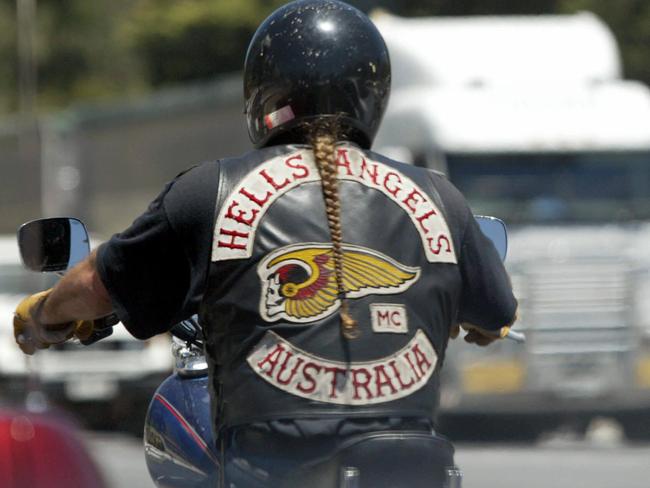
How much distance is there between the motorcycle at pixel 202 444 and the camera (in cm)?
275

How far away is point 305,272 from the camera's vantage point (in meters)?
2.96

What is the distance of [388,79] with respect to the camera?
10.8ft

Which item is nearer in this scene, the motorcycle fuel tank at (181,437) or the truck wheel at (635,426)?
the motorcycle fuel tank at (181,437)

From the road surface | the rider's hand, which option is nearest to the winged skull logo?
the rider's hand

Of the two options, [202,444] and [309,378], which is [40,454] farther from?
[202,444]

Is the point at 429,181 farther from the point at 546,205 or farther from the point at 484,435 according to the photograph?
the point at 484,435

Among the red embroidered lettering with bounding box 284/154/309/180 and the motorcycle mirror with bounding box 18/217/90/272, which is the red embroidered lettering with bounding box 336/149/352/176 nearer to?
the red embroidered lettering with bounding box 284/154/309/180

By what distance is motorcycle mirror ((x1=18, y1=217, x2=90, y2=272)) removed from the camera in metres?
3.27

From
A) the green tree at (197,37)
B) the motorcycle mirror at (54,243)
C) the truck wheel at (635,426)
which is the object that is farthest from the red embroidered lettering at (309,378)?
the green tree at (197,37)

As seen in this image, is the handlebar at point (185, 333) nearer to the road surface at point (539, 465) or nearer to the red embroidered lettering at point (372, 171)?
the red embroidered lettering at point (372, 171)

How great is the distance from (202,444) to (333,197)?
1.75 feet

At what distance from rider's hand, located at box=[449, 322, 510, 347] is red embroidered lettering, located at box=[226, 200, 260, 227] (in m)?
0.51

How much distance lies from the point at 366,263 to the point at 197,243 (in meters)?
0.32

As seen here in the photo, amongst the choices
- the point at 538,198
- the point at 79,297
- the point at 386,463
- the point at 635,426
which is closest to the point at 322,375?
the point at 386,463
